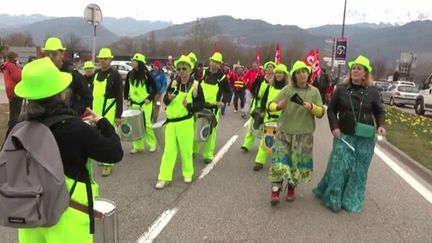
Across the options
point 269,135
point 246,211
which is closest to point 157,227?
point 246,211

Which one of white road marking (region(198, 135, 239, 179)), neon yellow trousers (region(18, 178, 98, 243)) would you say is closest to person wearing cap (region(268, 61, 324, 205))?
white road marking (region(198, 135, 239, 179))

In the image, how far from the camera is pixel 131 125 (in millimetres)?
8352

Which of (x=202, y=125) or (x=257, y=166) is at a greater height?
(x=202, y=125)

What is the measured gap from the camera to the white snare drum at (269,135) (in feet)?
26.3

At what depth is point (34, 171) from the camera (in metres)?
2.62

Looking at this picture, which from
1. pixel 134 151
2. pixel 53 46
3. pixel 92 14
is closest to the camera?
pixel 53 46

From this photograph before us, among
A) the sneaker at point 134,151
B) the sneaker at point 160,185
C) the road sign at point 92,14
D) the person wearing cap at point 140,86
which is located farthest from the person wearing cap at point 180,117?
the road sign at point 92,14

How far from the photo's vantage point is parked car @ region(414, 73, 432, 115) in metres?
23.6

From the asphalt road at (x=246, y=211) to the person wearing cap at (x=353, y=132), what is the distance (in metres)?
0.29

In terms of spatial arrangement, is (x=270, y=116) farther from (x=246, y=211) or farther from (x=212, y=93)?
(x=246, y=211)

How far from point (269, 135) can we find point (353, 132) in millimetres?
2139

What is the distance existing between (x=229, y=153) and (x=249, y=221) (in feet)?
14.3

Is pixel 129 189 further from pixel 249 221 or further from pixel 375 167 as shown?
pixel 375 167

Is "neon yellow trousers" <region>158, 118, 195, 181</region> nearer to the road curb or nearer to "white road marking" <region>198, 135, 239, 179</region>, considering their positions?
"white road marking" <region>198, 135, 239, 179</region>
